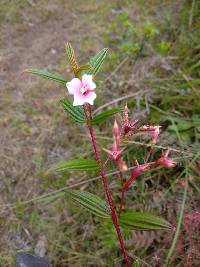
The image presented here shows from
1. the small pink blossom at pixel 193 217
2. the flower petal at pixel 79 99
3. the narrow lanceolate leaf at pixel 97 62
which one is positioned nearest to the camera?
the flower petal at pixel 79 99

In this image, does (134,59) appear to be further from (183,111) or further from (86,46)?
(183,111)

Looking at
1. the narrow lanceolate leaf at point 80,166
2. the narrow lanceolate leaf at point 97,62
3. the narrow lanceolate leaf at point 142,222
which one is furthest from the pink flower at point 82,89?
the narrow lanceolate leaf at point 142,222

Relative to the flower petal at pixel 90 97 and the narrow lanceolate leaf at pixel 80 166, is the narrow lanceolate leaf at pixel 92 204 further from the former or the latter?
the flower petal at pixel 90 97

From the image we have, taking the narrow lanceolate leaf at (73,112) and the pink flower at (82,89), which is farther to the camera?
the narrow lanceolate leaf at (73,112)

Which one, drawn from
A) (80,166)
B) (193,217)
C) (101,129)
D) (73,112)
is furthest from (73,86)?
(101,129)

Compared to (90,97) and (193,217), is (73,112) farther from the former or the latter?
(193,217)

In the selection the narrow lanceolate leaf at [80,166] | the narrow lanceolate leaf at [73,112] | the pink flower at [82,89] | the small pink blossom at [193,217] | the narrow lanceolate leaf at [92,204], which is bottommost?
the small pink blossom at [193,217]

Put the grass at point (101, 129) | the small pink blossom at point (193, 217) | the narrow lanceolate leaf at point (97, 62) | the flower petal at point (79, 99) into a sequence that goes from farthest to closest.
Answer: the grass at point (101, 129)
the small pink blossom at point (193, 217)
the narrow lanceolate leaf at point (97, 62)
the flower petal at point (79, 99)
